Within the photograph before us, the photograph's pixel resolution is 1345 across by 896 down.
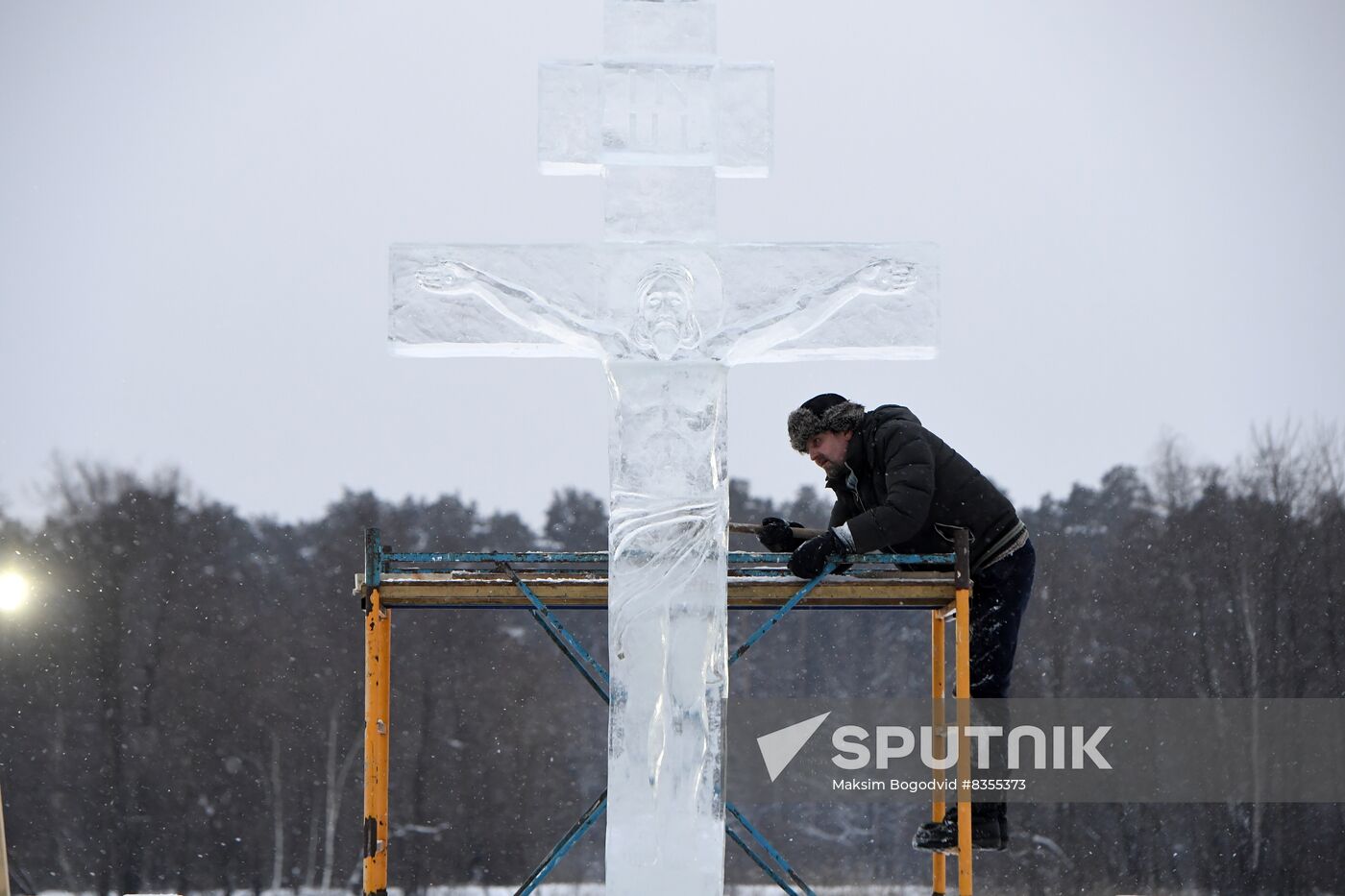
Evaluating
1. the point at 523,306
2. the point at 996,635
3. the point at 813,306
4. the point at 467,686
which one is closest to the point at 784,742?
the point at 996,635

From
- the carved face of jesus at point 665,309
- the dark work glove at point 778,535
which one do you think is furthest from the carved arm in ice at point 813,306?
the dark work glove at point 778,535

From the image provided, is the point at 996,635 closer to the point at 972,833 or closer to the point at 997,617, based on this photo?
the point at 997,617

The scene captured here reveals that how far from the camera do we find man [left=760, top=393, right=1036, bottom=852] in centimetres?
502

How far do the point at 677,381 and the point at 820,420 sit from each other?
1101 millimetres

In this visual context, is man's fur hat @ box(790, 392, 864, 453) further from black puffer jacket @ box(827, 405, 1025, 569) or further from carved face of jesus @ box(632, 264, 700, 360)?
carved face of jesus @ box(632, 264, 700, 360)

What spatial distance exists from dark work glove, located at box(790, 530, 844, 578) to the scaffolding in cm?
11

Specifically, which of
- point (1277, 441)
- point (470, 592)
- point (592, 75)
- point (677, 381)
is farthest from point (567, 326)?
point (1277, 441)

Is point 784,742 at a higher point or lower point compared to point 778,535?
lower

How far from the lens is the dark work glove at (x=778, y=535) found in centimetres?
539

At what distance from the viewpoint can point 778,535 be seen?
5418mm

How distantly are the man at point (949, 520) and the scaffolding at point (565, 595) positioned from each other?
0.12 meters

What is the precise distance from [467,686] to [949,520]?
68.4 ft

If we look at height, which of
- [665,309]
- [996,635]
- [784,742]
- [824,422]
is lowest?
[784,742]

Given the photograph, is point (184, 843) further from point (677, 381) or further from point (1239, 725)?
point (677, 381)
